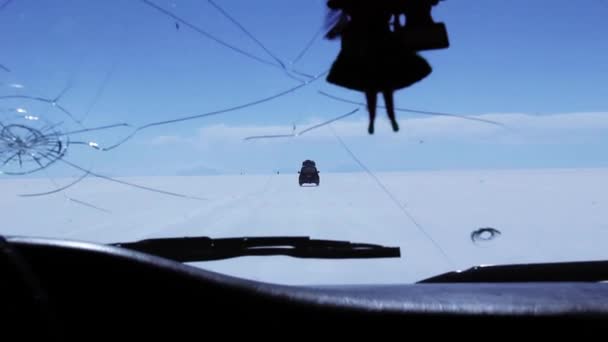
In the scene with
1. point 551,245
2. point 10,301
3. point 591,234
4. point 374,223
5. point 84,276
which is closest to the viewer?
point 10,301

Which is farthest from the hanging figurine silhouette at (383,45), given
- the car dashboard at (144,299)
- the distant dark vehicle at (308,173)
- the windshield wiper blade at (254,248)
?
the distant dark vehicle at (308,173)

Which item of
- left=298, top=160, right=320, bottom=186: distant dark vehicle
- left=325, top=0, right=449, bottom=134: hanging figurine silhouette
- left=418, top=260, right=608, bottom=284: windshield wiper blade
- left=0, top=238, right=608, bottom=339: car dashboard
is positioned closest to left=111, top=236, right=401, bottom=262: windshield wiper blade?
left=418, top=260, right=608, bottom=284: windshield wiper blade

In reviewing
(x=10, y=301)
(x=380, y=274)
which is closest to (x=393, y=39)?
(x=10, y=301)

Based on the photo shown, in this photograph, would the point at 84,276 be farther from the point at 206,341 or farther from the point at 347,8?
the point at 347,8

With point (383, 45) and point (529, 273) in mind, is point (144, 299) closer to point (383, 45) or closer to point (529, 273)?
point (383, 45)

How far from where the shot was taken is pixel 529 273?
131 inches

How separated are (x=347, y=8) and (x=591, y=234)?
12.4 metres

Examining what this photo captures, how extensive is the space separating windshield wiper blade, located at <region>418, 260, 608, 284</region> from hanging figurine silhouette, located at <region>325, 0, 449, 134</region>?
193 cm

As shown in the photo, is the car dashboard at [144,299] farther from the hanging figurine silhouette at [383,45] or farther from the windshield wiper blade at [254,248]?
the windshield wiper blade at [254,248]

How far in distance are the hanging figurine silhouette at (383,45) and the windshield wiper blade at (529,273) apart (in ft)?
6.33

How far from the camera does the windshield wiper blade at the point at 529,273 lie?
10.7 ft

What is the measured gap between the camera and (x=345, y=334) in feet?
5.43

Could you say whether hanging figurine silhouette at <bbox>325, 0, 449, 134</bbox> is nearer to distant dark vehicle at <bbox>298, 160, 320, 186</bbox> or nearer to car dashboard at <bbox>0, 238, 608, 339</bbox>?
car dashboard at <bbox>0, 238, 608, 339</bbox>

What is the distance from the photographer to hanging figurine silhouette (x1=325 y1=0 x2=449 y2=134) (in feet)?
4.97
